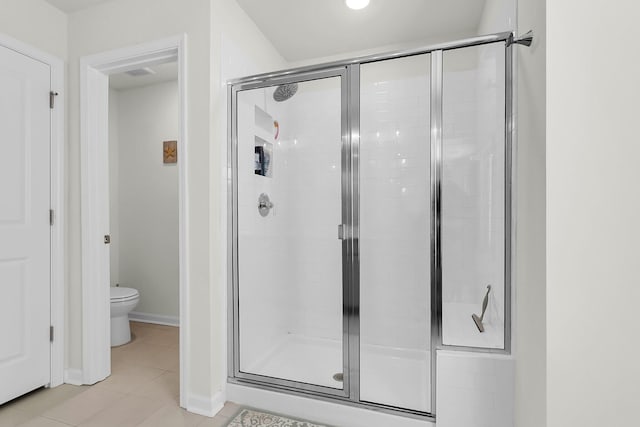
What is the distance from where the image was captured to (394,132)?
1.90m

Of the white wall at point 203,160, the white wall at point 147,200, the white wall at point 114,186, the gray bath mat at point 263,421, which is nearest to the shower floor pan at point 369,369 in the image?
the gray bath mat at point 263,421

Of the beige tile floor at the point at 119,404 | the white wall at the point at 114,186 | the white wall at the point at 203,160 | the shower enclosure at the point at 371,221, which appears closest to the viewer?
the shower enclosure at the point at 371,221

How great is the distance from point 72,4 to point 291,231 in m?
2.06

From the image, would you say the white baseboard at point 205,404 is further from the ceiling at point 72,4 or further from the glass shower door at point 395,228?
the ceiling at point 72,4

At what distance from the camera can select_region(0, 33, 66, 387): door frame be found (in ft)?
6.89

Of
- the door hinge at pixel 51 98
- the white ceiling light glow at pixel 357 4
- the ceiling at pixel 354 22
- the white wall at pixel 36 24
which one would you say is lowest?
the door hinge at pixel 51 98

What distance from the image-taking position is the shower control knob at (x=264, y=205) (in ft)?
7.11

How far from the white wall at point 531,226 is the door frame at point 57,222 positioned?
2.70 metres

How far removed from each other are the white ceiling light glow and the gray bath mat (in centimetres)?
257

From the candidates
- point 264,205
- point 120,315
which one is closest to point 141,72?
point 264,205

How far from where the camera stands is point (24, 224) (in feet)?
6.38

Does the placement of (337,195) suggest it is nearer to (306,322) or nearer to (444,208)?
(444,208)

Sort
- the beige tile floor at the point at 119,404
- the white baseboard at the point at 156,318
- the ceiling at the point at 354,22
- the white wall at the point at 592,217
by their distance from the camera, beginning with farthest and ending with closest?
the white baseboard at the point at 156,318, the ceiling at the point at 354,22, the beige tile floor at the point at 119,404, the white wall at the point at 592,217

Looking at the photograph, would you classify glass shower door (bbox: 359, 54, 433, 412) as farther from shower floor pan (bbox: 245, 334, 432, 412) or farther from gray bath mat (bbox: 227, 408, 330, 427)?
gray bath mat (bbox: 227, 408, 330, 427)
